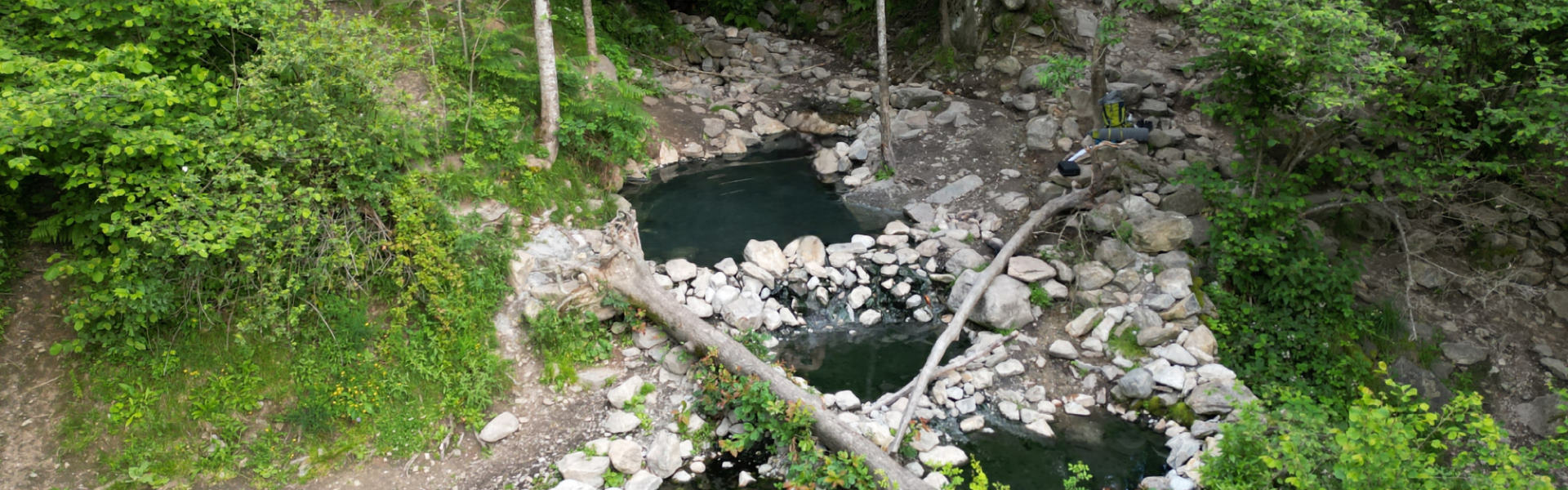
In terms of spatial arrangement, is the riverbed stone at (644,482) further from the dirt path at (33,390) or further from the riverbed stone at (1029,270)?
the riverbed stone at (1029,270)

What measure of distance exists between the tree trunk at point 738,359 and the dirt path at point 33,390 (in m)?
5.18

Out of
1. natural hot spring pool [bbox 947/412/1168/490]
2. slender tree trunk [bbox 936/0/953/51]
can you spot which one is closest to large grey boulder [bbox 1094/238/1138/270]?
natural hot spring pool [bbox 947/412/1168/490]

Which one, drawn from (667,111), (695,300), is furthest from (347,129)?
(667,111)

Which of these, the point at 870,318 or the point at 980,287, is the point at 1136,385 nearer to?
the point at 980,287

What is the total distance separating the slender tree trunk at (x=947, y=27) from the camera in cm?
1716

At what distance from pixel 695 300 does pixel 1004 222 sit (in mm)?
4837

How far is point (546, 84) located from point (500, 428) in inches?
196

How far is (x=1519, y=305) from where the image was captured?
32.9ft

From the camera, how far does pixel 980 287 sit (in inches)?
417

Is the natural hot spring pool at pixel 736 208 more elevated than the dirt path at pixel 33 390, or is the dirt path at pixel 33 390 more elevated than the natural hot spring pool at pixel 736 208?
the dirt path at pixel 33 390

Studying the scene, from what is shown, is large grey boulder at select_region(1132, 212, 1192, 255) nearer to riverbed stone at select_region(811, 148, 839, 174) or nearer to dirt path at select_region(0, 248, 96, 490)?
riverbed stone at select_region(811, 148, 839, 174)

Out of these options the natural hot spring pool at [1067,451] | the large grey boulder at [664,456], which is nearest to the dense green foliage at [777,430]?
the large grey boulder at [664,456]

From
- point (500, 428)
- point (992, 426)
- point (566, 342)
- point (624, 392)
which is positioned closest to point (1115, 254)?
point (992, 426)

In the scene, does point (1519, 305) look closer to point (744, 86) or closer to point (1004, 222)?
point (1004, 222)
